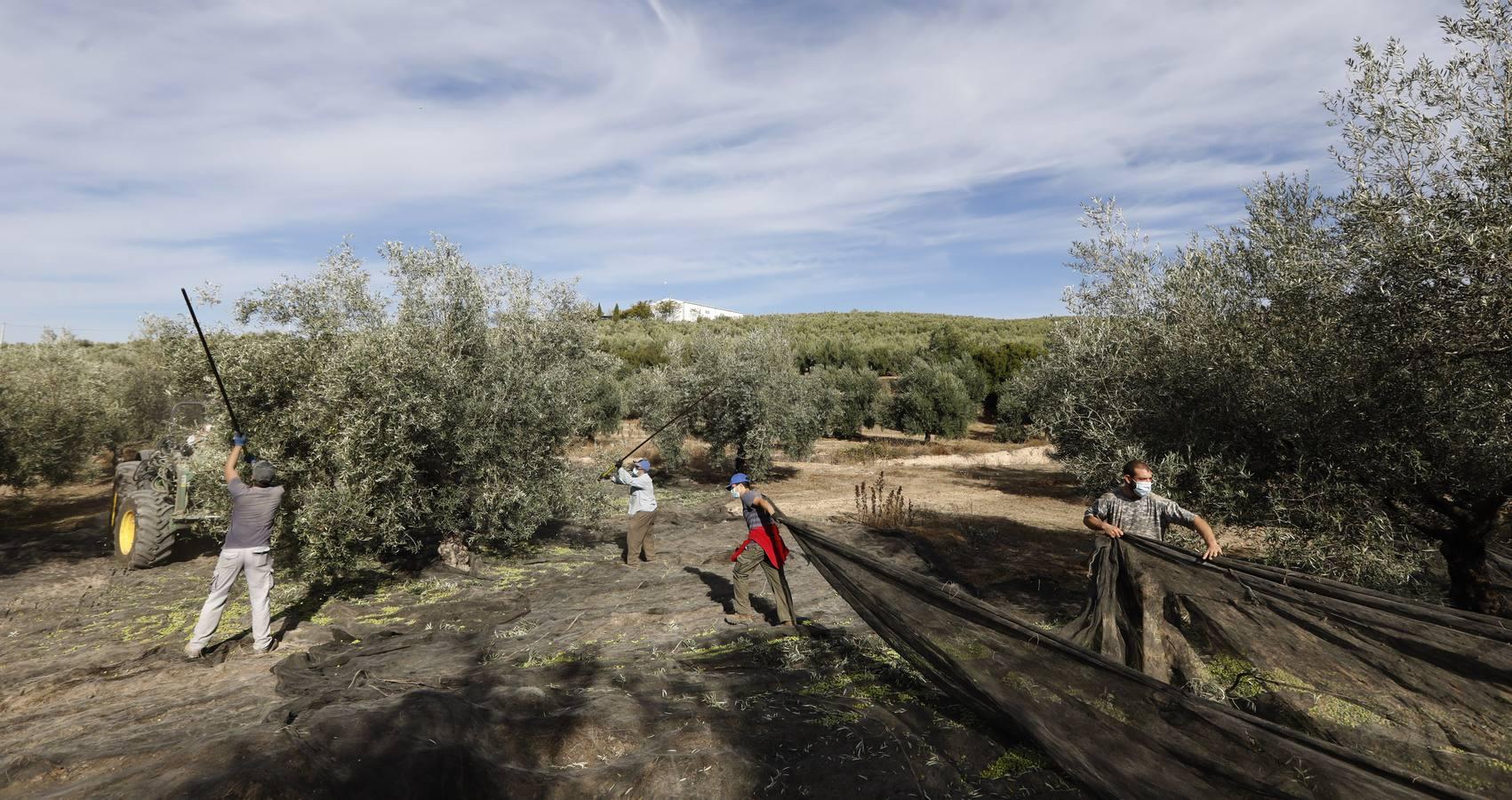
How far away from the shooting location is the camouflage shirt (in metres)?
6.80

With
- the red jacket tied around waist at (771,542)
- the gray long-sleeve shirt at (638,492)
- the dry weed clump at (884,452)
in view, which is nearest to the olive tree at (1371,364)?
the red jacket tied around waist at (771,542)

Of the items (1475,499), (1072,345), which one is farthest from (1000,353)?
(1475,499)

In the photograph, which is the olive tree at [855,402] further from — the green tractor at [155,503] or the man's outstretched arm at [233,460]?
the man's outstretched arm at [233,460]

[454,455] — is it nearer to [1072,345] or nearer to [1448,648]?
[1072,345]

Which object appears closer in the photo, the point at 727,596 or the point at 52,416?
the point at 727,596

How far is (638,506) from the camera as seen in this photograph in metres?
12.4

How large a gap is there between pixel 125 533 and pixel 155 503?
4.43 feet

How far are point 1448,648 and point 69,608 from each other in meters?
14.5

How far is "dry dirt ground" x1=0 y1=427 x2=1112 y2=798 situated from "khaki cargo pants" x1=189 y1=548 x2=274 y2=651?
9.4 inches

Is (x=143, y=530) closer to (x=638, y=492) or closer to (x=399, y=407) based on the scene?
(x=399, y=407)

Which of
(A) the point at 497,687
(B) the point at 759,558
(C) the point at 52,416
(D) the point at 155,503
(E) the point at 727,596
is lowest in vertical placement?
(E) the point at 727,596

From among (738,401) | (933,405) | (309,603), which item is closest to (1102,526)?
(309,603)

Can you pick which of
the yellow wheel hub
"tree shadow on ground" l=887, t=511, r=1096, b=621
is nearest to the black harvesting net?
"tree shadow on ground" l=887, t=511, r=1096, b=621

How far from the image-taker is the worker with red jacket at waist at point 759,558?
8.69m
